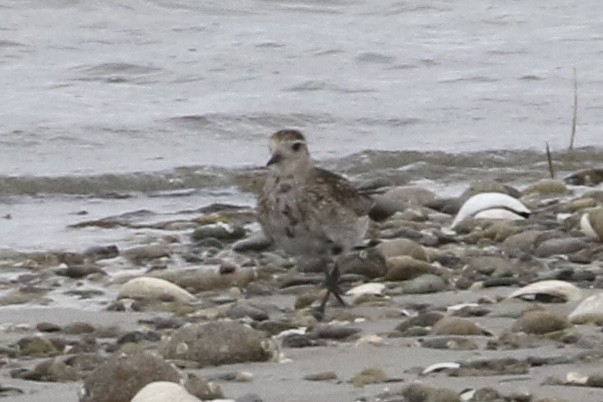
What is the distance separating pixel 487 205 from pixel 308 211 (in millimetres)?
2206

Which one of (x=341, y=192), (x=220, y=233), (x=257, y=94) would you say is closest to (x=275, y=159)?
(x=341, y=192)

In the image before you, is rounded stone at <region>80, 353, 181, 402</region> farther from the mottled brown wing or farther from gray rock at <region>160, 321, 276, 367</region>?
the mottled brown wing

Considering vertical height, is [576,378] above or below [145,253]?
above

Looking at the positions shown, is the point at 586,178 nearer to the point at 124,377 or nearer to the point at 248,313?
the point at 248,313

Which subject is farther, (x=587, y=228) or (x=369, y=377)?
(x=587, y=228)

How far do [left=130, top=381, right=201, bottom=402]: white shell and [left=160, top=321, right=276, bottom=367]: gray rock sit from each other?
75cm

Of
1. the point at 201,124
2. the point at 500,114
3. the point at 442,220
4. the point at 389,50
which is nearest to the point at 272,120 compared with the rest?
the point at 201,124

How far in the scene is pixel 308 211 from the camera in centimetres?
604

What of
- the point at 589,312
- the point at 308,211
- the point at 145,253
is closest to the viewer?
the point at 589,312

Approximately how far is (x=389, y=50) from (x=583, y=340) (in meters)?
9.81

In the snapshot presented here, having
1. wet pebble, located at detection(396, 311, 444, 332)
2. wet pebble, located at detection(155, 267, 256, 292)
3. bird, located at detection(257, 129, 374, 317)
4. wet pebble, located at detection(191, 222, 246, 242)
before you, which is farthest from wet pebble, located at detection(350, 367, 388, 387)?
wet pebble, located at detection(191, 222, 246, 242)

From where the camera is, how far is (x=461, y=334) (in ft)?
16.8

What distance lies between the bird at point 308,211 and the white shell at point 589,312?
1.04 m

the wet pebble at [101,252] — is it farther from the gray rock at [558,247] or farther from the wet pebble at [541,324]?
the wet pebble at [541,324]
